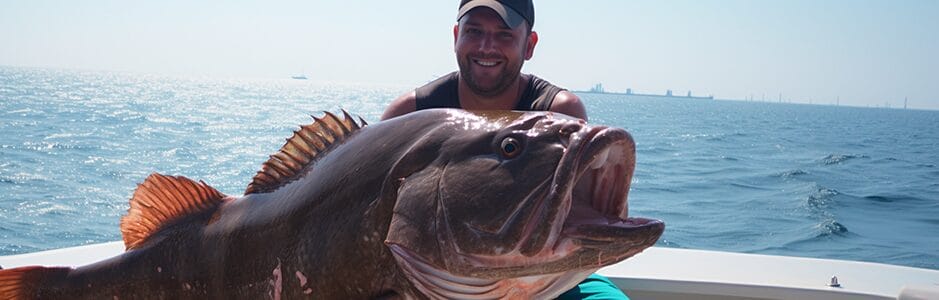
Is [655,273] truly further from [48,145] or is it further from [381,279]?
[48,145]

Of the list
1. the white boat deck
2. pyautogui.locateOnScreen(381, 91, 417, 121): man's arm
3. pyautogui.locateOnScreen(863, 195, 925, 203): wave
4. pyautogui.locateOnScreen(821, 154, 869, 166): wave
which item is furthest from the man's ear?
pyautogui.locateOnScreen(821, 154, 869, 166): wave

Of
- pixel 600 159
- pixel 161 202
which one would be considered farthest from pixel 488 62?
pixel 600 159

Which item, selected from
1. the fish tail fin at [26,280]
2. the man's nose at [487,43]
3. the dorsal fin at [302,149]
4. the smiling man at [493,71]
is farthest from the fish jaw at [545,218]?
the man's nose at [487,43]

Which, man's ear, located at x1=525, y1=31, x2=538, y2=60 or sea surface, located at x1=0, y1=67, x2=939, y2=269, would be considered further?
sea surface, located at x1=0, y1=67, x2=939, y2=269

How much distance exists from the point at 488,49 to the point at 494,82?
172 mm

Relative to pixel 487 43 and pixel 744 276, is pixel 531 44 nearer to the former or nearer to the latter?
pixel 487 43

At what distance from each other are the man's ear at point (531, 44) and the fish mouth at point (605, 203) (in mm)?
2207

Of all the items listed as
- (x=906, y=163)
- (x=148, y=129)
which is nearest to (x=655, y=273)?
(x=148, y=129)

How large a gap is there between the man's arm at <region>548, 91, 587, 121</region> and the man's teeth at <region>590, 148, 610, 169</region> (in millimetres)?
1874

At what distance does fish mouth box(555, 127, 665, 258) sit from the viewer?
1.75m

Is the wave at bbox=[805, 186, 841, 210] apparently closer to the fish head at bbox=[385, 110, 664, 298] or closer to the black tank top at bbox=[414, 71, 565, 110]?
the black tank top at bbox=[414, 71, 565, 110]

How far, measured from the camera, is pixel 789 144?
117 ft

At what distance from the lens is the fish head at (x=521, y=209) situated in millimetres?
1754

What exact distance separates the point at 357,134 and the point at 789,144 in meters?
36.7
